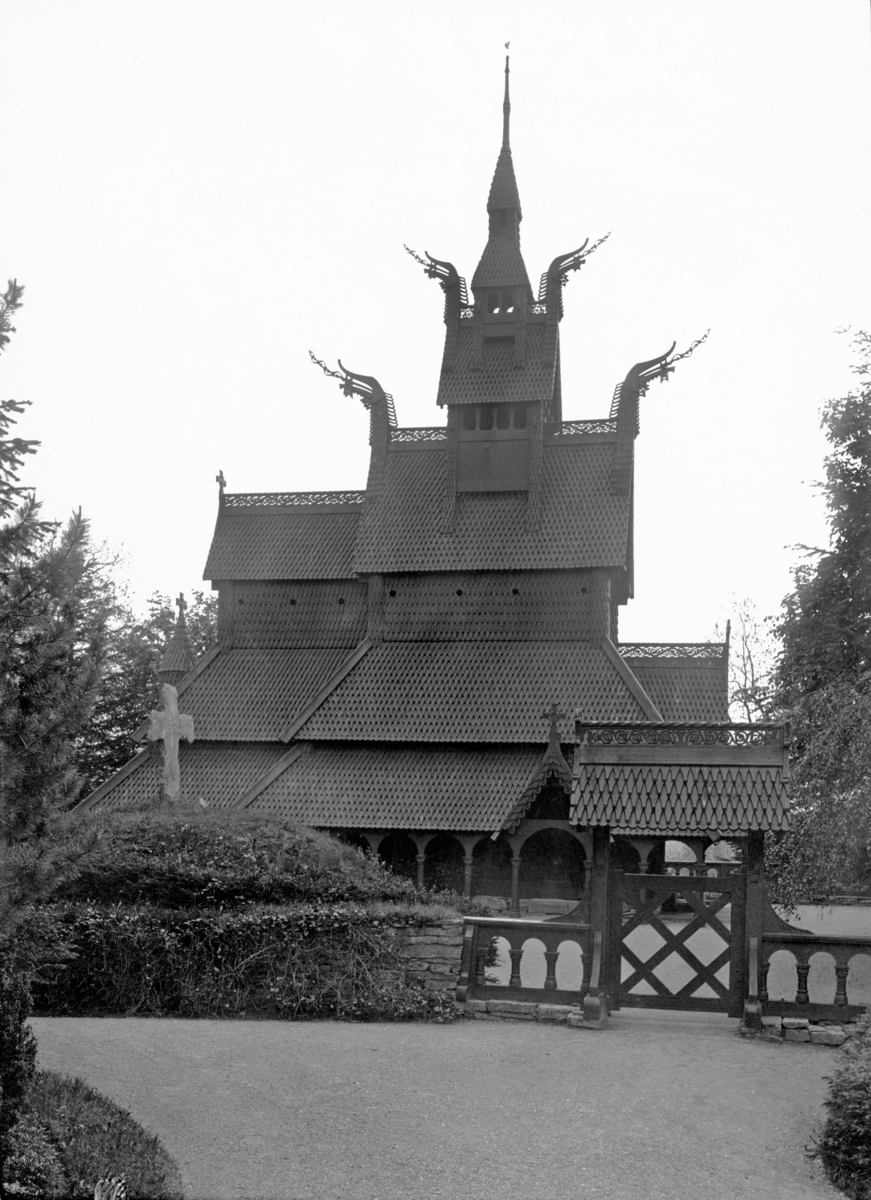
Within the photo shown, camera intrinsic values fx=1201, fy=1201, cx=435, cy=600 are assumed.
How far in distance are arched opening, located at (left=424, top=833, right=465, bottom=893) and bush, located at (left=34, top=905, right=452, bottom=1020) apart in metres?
14.8

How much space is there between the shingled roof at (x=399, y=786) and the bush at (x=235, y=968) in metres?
13.2

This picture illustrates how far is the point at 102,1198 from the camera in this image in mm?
6555

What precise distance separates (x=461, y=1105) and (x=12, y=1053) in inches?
160

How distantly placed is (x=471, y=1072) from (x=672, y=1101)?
1.84 metres

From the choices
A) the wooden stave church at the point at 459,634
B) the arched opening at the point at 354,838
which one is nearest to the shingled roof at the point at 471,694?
the wooden stave church at the point at 459,634

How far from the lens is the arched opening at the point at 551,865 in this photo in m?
27.8

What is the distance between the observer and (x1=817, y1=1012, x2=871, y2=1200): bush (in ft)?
27.1

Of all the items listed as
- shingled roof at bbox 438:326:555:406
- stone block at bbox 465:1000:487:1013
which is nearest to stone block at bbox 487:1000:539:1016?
stone block at bbox 465:1000:487:1013

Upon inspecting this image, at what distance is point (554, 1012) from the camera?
43.8 ft

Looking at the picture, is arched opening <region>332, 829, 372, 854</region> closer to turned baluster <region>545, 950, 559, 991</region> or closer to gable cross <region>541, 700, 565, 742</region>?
gable cross <region>541, 700, 565, 742</region>

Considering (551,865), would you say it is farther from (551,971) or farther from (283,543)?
(551,971)

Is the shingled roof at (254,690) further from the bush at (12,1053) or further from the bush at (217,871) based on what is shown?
the bush at (12,1053)

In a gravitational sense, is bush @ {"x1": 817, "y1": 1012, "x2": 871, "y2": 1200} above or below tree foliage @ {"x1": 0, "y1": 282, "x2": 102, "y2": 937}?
below

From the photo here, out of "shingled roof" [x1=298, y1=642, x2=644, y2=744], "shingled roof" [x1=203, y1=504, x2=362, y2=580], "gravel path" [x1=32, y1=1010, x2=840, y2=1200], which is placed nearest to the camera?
"gravel path" [x1=32, y1=1010, x2=840, y2=1200]
